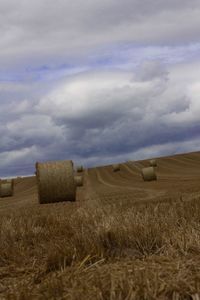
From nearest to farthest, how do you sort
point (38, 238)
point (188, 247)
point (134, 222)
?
point (188, 247) → point (134, 222) → point (38, 238)

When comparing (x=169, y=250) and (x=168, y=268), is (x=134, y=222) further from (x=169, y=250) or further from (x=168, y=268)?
(x=168, y=268)

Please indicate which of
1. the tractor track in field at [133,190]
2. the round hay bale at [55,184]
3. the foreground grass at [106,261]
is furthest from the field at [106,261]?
the round hay bale at [55,184]

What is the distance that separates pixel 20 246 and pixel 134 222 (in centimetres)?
139

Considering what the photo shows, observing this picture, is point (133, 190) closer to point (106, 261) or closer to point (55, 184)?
point (55, 184)

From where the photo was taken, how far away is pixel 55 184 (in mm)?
20328

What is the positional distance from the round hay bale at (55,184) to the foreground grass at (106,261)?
11833mm

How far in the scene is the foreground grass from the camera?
3.71 metres

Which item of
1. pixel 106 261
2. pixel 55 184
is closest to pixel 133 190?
pixel 55 184

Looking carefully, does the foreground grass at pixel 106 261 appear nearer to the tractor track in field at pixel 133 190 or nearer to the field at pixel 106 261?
the field at pixel 106 261

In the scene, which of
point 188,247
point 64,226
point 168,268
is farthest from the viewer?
point 64,226

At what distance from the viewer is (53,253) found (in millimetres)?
5410

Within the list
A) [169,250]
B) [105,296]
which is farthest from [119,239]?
[105,296]

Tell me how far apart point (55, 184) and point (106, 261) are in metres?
15.2

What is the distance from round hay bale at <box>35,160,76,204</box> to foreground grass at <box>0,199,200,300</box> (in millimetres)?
11833
